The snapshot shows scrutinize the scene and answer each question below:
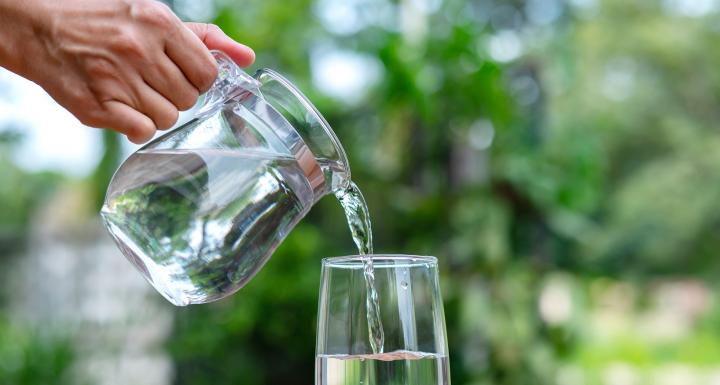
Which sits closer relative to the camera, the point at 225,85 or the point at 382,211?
the point at 225,85

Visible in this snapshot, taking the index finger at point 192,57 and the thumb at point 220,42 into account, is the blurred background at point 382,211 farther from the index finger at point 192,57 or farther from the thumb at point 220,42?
the index finger at point 192,57

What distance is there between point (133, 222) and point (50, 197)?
9.98ft

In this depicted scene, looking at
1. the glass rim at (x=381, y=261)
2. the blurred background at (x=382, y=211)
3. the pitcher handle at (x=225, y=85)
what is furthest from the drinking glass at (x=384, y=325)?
the blurred background at (x=382, y=211)

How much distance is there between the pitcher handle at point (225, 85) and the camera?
0.62 meters

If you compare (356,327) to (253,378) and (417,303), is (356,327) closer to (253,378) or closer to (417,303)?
(417,303)

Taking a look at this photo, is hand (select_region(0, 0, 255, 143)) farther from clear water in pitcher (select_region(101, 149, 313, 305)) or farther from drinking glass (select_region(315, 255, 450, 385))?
drinking glass (select_region(315, 255, 450, 385))

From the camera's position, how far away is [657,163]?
427 centimetres

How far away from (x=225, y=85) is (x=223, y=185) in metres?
0.07

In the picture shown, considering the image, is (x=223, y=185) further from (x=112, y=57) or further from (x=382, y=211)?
(x=382, y=211)

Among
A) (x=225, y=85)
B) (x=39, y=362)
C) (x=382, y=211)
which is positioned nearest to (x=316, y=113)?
(x=225, y=85)

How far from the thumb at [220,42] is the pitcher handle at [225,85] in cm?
5

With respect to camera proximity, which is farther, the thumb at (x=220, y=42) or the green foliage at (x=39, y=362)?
the green foliage at (x=39, y=362)

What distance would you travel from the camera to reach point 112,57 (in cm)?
57

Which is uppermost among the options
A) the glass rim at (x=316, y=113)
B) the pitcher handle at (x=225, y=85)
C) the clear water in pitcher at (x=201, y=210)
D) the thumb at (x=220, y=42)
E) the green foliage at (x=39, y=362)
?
the thumb at (x=220, y=42)
